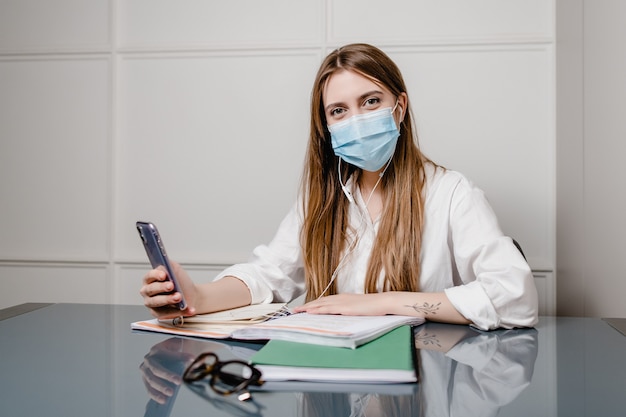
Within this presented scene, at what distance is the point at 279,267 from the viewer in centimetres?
170

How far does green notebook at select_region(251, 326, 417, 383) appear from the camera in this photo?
77cm

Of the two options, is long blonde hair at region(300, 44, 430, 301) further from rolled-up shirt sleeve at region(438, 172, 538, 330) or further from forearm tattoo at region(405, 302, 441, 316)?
forearm tattoo at region(405, 302, 441, 316)

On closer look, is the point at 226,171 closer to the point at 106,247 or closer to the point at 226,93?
the point at 226,93

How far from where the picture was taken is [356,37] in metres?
2.46

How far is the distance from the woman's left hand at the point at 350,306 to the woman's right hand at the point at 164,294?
9.0 inches

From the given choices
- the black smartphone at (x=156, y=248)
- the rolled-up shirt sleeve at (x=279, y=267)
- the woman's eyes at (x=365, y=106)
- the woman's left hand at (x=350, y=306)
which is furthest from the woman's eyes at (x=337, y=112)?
the black smartphone at (x=156, y=248)

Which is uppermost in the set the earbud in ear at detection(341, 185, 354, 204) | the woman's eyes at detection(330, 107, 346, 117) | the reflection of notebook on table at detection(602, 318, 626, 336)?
the woman's eyes at detection(330, 107, 346, 117)

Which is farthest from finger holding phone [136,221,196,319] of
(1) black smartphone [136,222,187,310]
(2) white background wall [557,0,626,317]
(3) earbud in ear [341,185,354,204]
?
(2) white background wall [557,0,626,317]

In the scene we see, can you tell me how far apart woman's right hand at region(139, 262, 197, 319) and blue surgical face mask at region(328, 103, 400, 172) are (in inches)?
23.1

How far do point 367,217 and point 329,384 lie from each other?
929mm

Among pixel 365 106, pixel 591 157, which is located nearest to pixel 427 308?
pixel 365 106

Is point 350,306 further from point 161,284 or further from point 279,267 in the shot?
point 279,267

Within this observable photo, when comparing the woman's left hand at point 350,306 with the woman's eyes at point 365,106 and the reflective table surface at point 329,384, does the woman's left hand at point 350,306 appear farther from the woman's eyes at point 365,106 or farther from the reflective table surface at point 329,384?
the woman's eyes at point 365,106

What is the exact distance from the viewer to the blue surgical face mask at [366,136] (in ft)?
5.12
